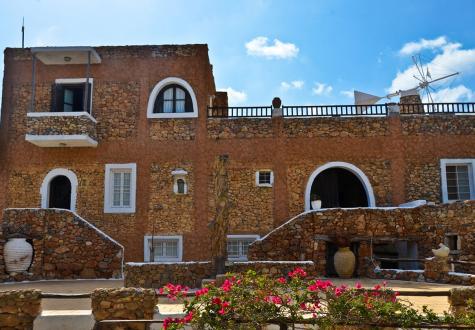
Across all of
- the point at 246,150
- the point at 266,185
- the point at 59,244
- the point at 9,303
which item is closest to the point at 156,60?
the point at 246,150

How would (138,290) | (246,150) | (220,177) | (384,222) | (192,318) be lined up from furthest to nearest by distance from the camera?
(246,150) → (384,222) → (220,177) → (138,290) → (192,318)

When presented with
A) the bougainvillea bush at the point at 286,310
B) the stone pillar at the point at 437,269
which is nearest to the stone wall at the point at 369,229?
the stone pillar at the point at 437,269

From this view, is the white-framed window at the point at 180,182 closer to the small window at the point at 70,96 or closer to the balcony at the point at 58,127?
the balcony at the point at 58,127

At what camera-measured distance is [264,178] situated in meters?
18.4

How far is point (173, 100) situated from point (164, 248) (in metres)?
5.79

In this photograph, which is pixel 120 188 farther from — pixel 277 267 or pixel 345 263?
pixel 345 263

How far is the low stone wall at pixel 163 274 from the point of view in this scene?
41.3ft

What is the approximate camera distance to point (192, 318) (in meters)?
5.52

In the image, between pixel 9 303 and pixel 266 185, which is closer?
pixel 9 303

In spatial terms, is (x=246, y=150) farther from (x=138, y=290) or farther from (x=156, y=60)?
(x=138, y=290)

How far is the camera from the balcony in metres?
17.8

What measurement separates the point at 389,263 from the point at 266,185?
17.0 feet

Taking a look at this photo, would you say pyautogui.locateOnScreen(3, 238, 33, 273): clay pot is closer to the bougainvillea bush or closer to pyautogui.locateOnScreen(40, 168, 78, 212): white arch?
pyautogui.locateOnScreen(40, 168, 78, 212): white arch

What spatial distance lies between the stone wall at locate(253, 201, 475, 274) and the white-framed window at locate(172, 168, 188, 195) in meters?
3.87
